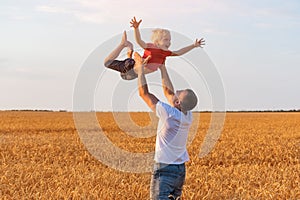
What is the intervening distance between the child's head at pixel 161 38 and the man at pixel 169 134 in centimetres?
24

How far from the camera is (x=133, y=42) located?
4.76 metres

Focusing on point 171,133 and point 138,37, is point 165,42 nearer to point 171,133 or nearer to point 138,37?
point 138,37

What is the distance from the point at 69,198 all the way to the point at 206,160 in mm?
7551

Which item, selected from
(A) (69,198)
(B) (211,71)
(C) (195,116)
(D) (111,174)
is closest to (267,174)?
(D) (111,174)

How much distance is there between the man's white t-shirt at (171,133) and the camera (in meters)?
5.12

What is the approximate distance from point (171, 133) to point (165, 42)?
1.01 metres

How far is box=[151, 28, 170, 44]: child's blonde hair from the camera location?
15.6ft

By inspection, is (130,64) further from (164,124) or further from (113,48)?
(164,124)

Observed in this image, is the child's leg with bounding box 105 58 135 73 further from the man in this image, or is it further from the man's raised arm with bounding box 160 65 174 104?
the man's raised arm with bounding box 160 65 174 104

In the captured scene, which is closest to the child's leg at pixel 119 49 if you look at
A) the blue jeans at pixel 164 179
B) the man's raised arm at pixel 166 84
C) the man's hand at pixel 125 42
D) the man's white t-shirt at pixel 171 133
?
the man's hand at pixel 125 42

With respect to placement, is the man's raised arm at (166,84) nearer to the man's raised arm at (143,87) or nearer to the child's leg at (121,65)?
the man's raised arm at (143,87)

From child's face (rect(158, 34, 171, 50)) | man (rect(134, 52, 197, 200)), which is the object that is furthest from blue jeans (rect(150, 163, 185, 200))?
child's face (rect(158, 34, 171, 50))

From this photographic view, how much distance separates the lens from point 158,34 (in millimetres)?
4773

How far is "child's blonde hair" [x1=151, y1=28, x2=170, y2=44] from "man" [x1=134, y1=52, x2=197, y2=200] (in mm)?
286
